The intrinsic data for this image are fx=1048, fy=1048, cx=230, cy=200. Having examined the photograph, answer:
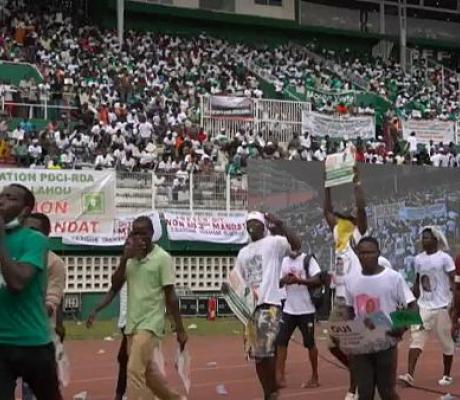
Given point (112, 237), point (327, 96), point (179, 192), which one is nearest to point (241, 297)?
point (112, 237)

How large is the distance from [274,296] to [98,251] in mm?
14155

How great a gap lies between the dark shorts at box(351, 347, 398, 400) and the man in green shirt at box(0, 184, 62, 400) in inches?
99.0

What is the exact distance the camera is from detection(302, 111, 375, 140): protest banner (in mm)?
32906

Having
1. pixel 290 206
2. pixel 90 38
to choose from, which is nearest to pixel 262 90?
pixel 90 38

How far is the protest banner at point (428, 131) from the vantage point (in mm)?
34531

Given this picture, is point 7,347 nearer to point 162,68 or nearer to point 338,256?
point 338,256

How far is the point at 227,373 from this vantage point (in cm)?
1295

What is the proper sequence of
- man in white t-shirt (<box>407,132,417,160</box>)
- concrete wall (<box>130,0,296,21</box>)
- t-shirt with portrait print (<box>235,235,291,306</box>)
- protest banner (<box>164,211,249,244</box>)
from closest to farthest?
t-shirt with portrait print (<box>235,235,291,306</box>)
protest banner (<box>164,211,249,244</box>)
man in white t-shirt (<box>407,132,417,160</box>)
concrete wall (<box>130,0,296,21</box>)

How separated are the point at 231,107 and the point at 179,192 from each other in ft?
27.7

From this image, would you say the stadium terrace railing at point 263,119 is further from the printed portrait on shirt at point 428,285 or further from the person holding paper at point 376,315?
the person holding paper at point 376,315

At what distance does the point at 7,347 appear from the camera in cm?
553

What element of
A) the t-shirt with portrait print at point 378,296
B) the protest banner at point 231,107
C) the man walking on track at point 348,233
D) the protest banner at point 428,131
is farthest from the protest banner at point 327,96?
the t-shirt with portrait print at point 378,296

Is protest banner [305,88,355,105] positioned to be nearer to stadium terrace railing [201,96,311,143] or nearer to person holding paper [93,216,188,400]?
stadium terrace railing [201,96,311,143]

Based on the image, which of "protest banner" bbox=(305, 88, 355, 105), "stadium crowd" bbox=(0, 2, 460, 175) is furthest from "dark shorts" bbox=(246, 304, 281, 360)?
"protest banner" bbox=(305, 88, 355, 105)
